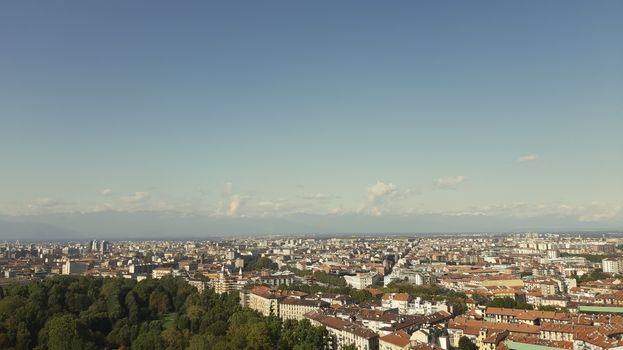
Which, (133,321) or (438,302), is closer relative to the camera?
(133,321)

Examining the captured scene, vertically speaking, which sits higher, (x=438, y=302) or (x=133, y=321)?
(x=438, y=302)

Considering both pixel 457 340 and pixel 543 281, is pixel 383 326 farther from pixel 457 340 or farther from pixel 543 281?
pixel 543 281

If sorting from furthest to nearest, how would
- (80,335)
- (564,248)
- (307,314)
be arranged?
1. (564,248)
2. (307,314)
3. (80,335)

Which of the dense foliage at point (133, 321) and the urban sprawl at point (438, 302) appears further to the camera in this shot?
the urban sprawl at point (438, 302)

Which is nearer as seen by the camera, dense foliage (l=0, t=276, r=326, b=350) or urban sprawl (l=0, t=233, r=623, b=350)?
dense foliage (l=0, t=276, r=326, b=350)

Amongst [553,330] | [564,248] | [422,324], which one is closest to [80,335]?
[422,324]

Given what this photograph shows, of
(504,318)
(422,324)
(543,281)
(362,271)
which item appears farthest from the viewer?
(362,271)

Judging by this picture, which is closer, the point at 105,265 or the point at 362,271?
the point at 362,271

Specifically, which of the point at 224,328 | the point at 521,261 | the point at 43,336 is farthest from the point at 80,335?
the point at 521,261
